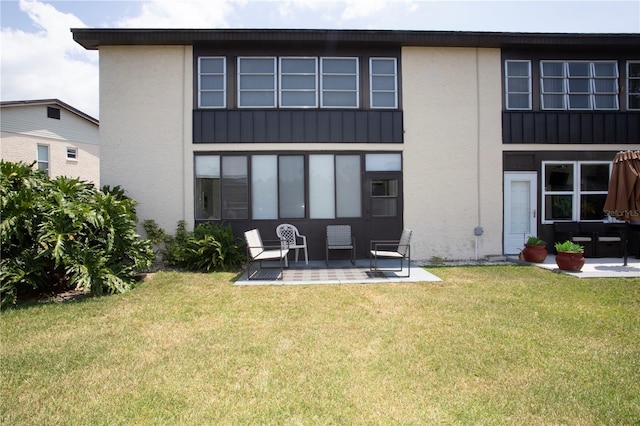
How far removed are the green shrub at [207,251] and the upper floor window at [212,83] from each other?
3.51m

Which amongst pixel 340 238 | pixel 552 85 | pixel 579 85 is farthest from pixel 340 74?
pixel 579 85

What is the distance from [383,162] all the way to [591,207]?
21.4 feet

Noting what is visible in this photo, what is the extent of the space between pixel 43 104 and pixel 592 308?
78.3ft

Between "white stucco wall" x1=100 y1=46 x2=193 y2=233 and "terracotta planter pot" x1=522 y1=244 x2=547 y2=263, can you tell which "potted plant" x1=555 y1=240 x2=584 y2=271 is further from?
"white stucco wall" x1=100 y1=46 x2=193 y2=233

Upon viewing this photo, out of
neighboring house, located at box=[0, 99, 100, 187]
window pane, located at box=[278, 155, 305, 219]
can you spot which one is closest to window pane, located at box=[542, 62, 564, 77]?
window pane, located at box=[278, 155, 305, 219]

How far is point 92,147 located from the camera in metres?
21.0

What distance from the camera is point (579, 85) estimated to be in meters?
10.5

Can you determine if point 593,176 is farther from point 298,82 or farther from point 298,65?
point 298,65

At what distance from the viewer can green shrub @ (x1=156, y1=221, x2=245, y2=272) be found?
27.7 feet

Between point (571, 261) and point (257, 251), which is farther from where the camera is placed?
point (257, 251)

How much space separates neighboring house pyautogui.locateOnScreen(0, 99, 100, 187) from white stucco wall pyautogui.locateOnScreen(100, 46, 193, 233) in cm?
1100

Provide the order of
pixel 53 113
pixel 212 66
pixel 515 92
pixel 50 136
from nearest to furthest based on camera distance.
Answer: pixel 212 66
pixel 515 92
pixel 50 136
pixel 53 113

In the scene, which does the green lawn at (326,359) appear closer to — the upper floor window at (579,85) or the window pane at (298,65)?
the upper floor window at (579,85)

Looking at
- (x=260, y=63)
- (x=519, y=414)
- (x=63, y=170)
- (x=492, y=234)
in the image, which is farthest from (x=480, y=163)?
(x=63, y=170)
